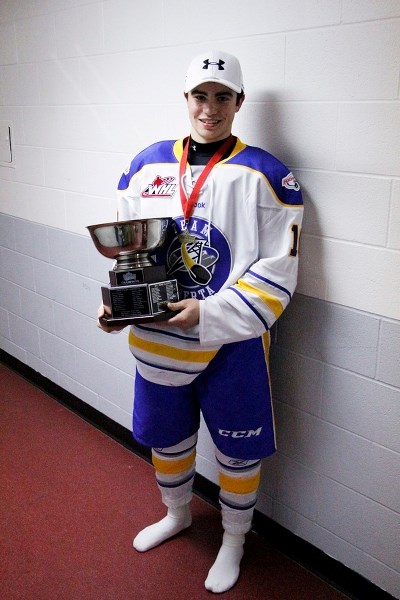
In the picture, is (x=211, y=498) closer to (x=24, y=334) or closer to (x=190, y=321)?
(x=190, y=321)

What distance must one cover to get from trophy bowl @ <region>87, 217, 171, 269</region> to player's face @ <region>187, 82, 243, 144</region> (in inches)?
10.9

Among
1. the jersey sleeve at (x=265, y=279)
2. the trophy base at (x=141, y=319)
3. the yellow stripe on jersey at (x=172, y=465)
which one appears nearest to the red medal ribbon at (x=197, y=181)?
the jersey sleeve at (x=265, y=279)

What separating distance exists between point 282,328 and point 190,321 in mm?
405

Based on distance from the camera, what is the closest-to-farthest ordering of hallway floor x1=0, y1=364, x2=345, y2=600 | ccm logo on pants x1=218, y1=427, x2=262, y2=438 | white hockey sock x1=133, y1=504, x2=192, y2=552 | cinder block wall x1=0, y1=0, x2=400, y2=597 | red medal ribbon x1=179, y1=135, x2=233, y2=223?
cinder block wall x1=0, y1=0, x2=400, y2=597 < red medal ribbon x1=179, y1=135, x2=233, y2=223 < ccm logo on pants x1=218, y1=427, x2=262, y2=438 < hallway floor x1=0, y1=364, x2=345, y2=600 < white hockey sock x1=133, y1=504, x2=192, y2=552

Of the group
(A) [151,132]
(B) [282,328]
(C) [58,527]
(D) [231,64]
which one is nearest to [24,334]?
(C) [58,527]

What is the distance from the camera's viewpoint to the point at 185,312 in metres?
1.50

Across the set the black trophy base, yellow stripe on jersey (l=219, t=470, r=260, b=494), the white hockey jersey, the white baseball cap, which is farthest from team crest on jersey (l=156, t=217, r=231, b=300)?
yellow stripe on jersey (l=219, t=470, r=260, b=494)

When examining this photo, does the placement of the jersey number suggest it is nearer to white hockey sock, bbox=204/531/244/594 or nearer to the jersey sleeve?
the jersey sleeve

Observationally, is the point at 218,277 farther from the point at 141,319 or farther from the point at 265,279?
the point at 141,319

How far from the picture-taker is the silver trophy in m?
1.47

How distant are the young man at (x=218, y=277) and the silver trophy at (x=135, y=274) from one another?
0.18ft

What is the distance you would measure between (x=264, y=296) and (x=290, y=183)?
1.05ft

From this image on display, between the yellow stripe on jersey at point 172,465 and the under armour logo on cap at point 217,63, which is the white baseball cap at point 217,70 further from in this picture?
the yellow stripe on jersey at point 172,465

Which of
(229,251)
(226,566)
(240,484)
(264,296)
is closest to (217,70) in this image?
(229,251)
